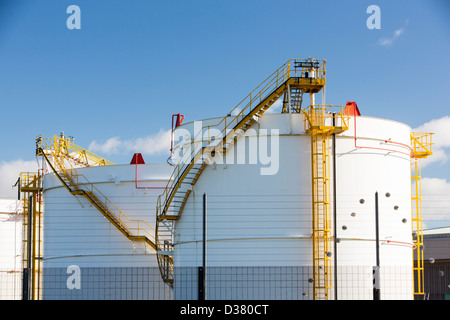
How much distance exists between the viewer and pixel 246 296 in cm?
2209

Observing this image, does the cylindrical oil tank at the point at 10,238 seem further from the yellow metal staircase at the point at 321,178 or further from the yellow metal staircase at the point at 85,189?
the yellow metal staircase at the point at 321,178

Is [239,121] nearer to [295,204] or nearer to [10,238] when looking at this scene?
[295,204]

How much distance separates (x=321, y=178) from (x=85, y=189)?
46.9 feet

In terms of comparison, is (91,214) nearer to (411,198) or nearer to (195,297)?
(195,297)

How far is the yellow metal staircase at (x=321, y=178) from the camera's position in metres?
23.0

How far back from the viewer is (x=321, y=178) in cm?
2316

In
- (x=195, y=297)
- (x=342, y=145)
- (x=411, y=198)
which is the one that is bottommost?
(x=195, y=297)

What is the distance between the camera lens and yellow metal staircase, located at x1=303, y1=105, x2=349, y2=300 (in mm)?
23031

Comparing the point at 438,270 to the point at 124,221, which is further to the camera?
the point at 438,270

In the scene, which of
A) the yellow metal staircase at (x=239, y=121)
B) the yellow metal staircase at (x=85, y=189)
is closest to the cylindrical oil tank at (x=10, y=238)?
the yellow metal staircase at (x=85, y=189)

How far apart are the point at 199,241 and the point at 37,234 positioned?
1612cm

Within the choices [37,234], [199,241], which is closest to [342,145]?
[199,241]

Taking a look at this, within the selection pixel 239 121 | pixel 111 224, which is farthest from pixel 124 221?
pixel 239 121
